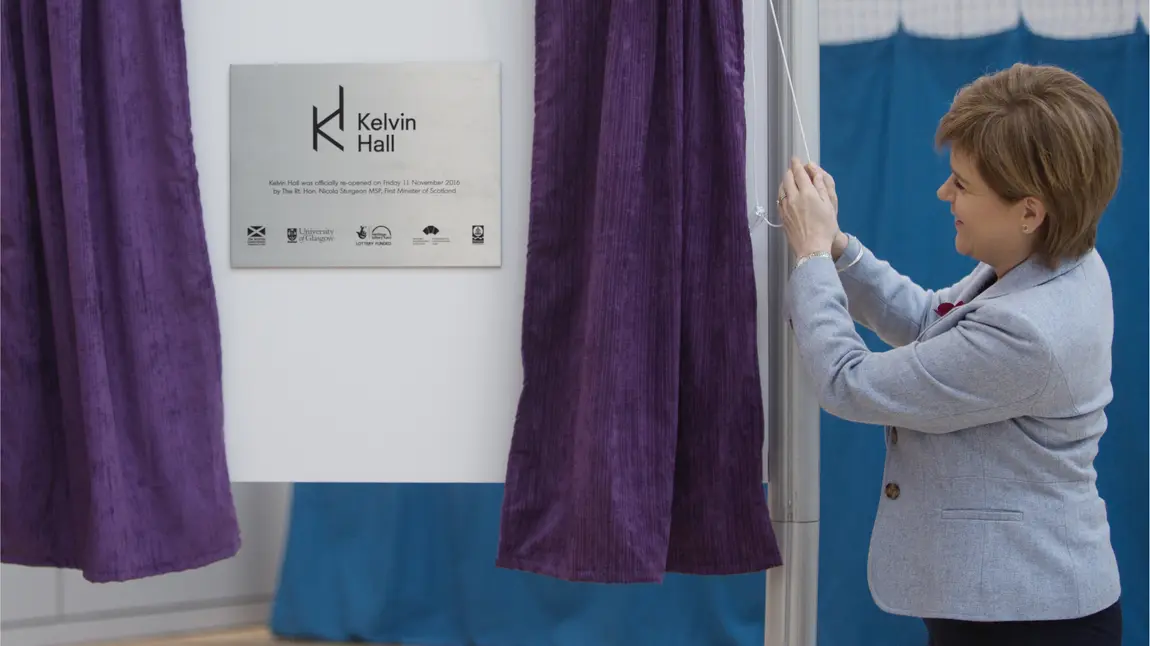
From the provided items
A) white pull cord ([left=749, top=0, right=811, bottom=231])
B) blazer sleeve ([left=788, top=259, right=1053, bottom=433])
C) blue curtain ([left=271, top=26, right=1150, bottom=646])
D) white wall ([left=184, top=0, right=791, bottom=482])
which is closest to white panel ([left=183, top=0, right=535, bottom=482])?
white wall ([left=184, top=0, right=791, bottom=482])

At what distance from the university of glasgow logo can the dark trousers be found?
948 millimetres

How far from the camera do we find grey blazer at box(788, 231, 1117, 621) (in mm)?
1040

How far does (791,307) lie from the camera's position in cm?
116

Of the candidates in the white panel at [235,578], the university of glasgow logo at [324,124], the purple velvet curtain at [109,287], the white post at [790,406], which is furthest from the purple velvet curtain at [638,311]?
the white panel at [235,578]

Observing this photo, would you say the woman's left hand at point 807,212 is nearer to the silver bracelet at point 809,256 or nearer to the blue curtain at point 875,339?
the silver bracelet at point 809,256

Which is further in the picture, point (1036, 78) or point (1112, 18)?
point (1112, 18)

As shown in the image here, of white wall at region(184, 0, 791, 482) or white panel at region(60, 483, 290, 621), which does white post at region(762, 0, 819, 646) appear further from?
white panel at region(60, 483, 290, 621)

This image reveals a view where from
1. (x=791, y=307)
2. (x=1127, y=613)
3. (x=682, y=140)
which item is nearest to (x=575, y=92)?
(x=682, y=140)

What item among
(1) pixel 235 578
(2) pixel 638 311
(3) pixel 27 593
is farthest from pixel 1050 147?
(3) pixel 27 593

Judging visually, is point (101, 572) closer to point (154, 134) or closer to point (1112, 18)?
point (154, 134)

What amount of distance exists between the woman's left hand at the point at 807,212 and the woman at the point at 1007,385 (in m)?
0.02

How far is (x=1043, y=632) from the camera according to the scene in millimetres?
1085

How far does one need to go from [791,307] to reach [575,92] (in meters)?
0.38

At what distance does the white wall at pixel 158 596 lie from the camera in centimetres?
234
